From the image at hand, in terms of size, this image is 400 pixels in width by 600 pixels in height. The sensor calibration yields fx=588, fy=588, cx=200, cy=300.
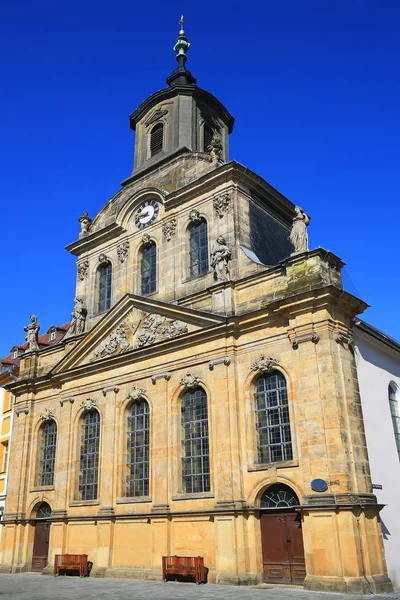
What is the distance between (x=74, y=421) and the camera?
966 inches

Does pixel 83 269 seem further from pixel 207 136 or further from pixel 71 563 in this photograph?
pixel 71 563

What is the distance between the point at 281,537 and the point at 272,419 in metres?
3.42

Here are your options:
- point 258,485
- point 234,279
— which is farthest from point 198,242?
point 258,485

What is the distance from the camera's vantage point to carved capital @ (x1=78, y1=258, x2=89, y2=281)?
28081 millimetres

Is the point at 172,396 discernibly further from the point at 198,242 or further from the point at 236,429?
the point at 198,242

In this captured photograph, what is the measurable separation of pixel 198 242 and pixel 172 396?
6.45m

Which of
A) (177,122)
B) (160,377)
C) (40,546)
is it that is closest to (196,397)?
(160,377)

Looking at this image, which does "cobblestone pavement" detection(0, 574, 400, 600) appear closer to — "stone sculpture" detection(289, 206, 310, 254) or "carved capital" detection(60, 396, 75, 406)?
"carved capital" detection(60, 396, 75, 406)

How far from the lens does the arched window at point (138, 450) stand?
70.1 ft

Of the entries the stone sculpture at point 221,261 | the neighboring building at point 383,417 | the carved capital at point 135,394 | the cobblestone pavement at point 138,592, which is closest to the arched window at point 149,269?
the stone sculpture at point 221,261

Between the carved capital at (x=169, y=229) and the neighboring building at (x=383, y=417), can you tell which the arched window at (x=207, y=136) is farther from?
the neighboring building at (x=383, y=417)

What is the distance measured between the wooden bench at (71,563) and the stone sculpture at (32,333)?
1022cm

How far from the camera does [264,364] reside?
18.7 meters

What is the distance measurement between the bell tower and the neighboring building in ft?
42.8
